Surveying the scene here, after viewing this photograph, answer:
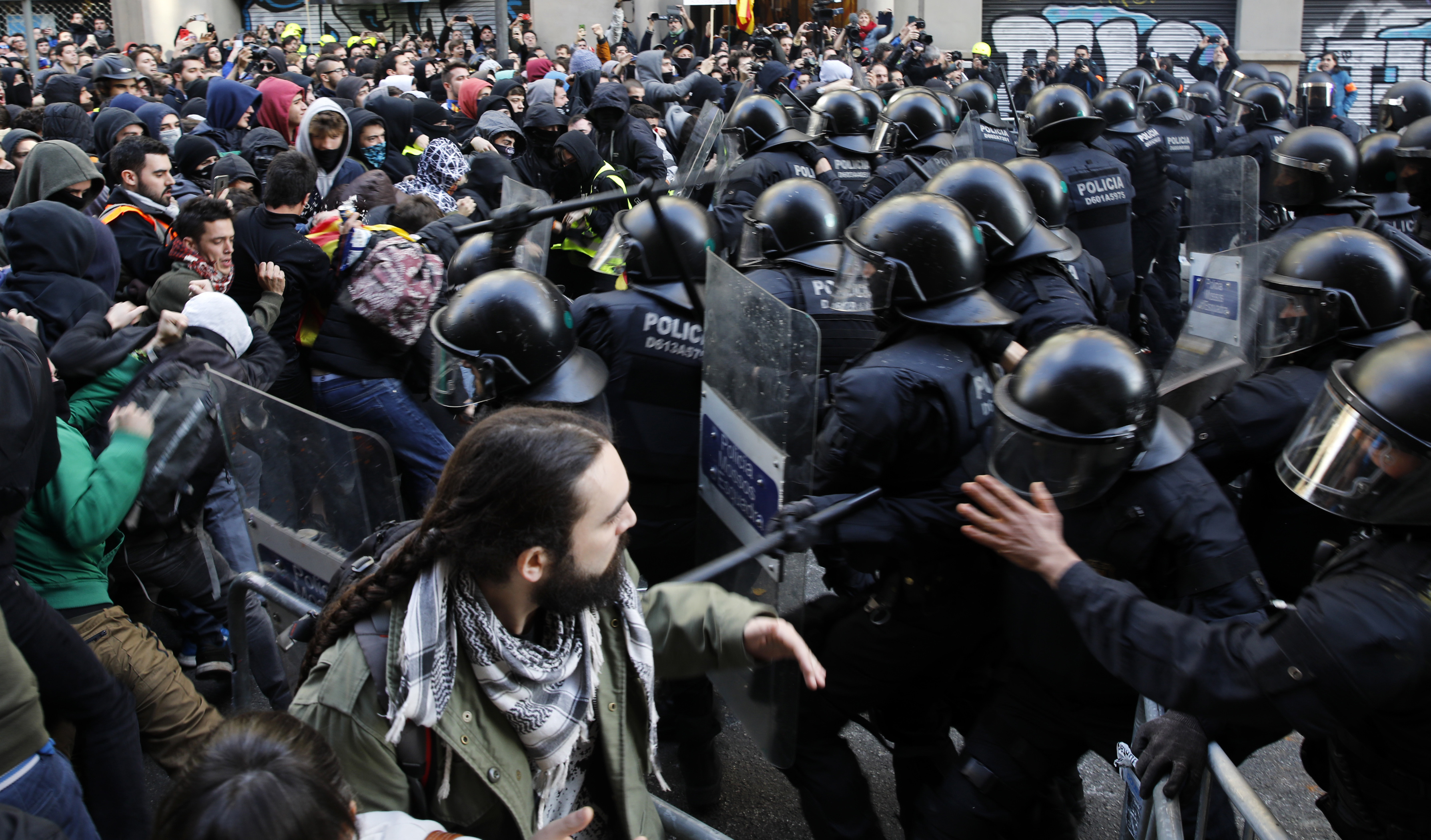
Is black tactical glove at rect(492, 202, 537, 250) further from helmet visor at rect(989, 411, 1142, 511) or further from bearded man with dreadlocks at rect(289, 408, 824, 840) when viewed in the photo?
helmet visor at rect(989, 411, 1142, 511)

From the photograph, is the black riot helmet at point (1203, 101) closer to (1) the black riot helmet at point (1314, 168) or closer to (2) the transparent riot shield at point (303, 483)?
(1) the black riot helmet at point (1314, 168)

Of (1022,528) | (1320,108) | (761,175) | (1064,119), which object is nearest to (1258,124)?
(1320,108)

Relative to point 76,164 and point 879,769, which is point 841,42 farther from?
point 879,769

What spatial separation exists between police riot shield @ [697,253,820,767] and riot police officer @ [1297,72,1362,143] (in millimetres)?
9879

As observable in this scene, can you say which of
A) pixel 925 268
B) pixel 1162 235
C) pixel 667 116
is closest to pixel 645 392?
pixel 925 268

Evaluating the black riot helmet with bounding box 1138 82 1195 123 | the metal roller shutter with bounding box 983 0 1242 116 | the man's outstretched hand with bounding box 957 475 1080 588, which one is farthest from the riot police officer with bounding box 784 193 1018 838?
the metal roller shutter with bounding box 983 0 1242 116

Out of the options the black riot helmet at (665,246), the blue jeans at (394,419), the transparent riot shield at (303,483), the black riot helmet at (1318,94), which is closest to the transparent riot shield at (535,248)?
the blue jeans at (394,419)

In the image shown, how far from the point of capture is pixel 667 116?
33.5 feet

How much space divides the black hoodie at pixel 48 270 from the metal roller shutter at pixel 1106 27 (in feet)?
64.8

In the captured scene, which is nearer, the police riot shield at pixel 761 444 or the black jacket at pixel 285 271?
the police riot shield at pixel 761 444

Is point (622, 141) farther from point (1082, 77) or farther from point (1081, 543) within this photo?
point (1082, 77)

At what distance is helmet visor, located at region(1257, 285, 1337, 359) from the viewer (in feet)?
9.25

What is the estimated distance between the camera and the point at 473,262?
4164 millimetres

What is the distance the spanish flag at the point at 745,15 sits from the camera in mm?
18375
